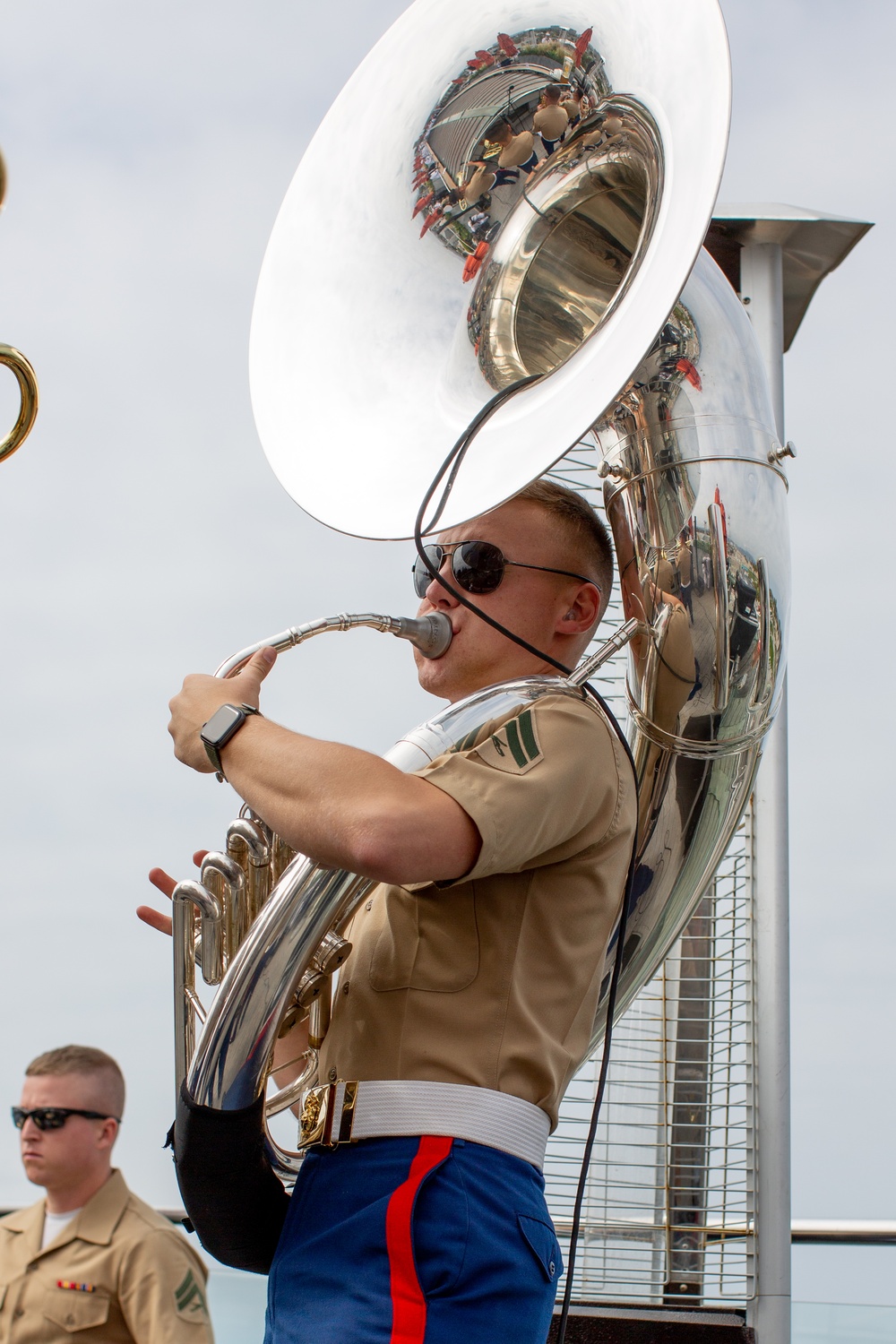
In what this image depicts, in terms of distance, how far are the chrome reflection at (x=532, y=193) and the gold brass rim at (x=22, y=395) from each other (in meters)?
1.02

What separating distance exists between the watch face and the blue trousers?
49 centimetres

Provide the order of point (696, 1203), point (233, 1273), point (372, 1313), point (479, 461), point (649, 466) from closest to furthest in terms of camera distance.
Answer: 1. point (372, 1313)
2. point (479, 461)
3. point (649, 466)
4. point (696, 1203)
5. point (233, 1273)

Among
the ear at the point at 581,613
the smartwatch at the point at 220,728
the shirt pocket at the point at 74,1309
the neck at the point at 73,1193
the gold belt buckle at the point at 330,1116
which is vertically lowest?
the shirt pocket at the point at 74,1309

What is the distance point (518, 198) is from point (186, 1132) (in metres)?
1.49

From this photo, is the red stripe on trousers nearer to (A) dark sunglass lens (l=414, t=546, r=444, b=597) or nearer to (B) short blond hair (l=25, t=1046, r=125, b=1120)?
(A) dark sunglass lens (l=414, t=546, r=444, b=597)

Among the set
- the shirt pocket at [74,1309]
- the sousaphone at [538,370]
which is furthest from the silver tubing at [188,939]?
the shirt pocket at [74,1309]

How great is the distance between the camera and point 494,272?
228cm

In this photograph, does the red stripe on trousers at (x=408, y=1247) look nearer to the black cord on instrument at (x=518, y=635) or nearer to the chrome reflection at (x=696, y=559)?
the black cord on instrument at (x=518, y=635)

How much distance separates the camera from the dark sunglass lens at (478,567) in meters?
1.94

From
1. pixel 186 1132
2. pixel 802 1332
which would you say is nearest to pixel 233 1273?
pixel 802 1332

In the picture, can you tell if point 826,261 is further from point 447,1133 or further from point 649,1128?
point 447,1133

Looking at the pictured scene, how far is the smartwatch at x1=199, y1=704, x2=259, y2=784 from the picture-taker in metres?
1.65

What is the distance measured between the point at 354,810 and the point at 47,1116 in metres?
2.34

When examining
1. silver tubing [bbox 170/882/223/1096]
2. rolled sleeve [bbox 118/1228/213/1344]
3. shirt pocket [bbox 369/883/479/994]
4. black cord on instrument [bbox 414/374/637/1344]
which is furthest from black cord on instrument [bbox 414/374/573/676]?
rolled sleeve [bbox 118/1228/213/1344]
